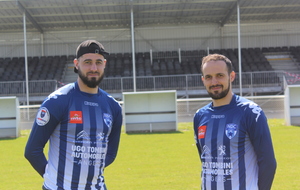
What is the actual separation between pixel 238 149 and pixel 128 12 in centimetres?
2128

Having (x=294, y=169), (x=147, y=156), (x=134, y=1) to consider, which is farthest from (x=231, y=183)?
(x=134, y=1)

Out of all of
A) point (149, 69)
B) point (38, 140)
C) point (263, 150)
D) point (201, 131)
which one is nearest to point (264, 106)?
point (201, 131)

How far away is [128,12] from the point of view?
22.8 metres

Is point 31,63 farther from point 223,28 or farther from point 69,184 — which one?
point 69,184

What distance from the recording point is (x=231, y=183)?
2.41 m

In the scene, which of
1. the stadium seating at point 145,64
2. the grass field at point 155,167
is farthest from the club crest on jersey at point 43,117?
the stadium seating at point 145,64

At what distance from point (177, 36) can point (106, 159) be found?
1086 inches

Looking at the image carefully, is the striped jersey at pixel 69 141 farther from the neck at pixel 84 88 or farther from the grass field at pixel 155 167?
the grass field at pixel 155 167

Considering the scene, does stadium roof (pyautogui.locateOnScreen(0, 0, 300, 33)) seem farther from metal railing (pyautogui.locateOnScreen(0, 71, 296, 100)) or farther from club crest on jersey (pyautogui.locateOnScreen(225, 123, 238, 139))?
club crest on jersey (pyautogui.locateOnScreen(225, 123, 238, 139))

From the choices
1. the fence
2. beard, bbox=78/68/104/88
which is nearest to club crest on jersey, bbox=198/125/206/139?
beard, bbox=78/68/104/88

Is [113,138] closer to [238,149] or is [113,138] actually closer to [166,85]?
[238,149]

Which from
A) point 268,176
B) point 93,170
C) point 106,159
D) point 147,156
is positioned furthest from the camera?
point 147,156

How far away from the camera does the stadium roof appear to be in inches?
782

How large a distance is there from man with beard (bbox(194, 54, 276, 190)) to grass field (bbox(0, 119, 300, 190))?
8.66 feet
